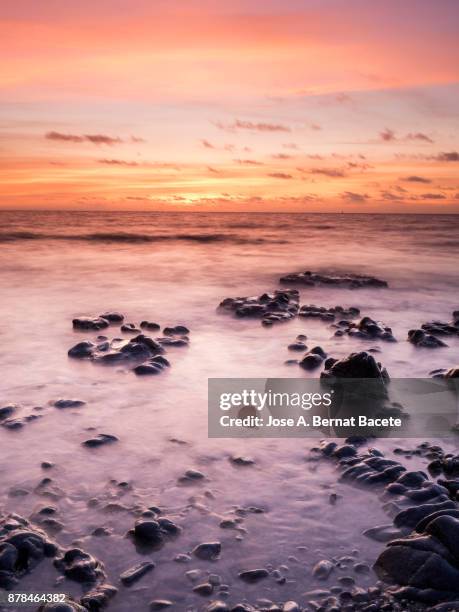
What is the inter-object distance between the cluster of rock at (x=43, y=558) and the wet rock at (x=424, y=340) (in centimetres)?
628

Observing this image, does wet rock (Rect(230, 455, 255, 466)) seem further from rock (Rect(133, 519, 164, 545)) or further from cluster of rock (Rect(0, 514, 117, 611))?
Answer: cluster of rock (Rect(0, 514, 117, 611))

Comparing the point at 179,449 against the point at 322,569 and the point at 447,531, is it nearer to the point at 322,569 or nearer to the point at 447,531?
the point at 322,569

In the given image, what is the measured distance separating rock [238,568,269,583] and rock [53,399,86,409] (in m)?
3.05

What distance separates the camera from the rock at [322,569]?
3148 millimetres

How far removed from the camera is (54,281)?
1639 cm

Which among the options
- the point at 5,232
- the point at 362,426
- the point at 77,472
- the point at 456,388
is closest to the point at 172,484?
the point at 77,472

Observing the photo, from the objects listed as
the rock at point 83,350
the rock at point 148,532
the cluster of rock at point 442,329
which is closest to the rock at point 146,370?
the rock at point 83,350

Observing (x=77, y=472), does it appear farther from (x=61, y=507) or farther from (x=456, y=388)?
(x=456, y=388)

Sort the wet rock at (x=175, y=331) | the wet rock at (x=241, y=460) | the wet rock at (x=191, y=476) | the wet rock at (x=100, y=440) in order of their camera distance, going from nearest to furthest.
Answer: the wet rock at (x=191, y=476)
the wet rock at (x=241, y=460)
the wet rock at (x=100, y=440)
the wet rock at (x=175, y=331)

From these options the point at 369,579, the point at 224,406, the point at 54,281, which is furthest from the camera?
the point at 54,281

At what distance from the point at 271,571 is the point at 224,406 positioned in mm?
2711

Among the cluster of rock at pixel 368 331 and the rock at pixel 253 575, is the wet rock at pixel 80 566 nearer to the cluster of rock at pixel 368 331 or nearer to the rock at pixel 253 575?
the rock at pixel 253 575

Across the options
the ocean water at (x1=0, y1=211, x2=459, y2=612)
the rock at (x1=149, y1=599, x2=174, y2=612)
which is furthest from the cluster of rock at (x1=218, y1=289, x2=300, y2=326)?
the rock at (x1=149, y1=599, x2=174, y2=612)

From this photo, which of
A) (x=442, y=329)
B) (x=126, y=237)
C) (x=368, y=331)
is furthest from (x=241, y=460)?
(x=126, y=237)
